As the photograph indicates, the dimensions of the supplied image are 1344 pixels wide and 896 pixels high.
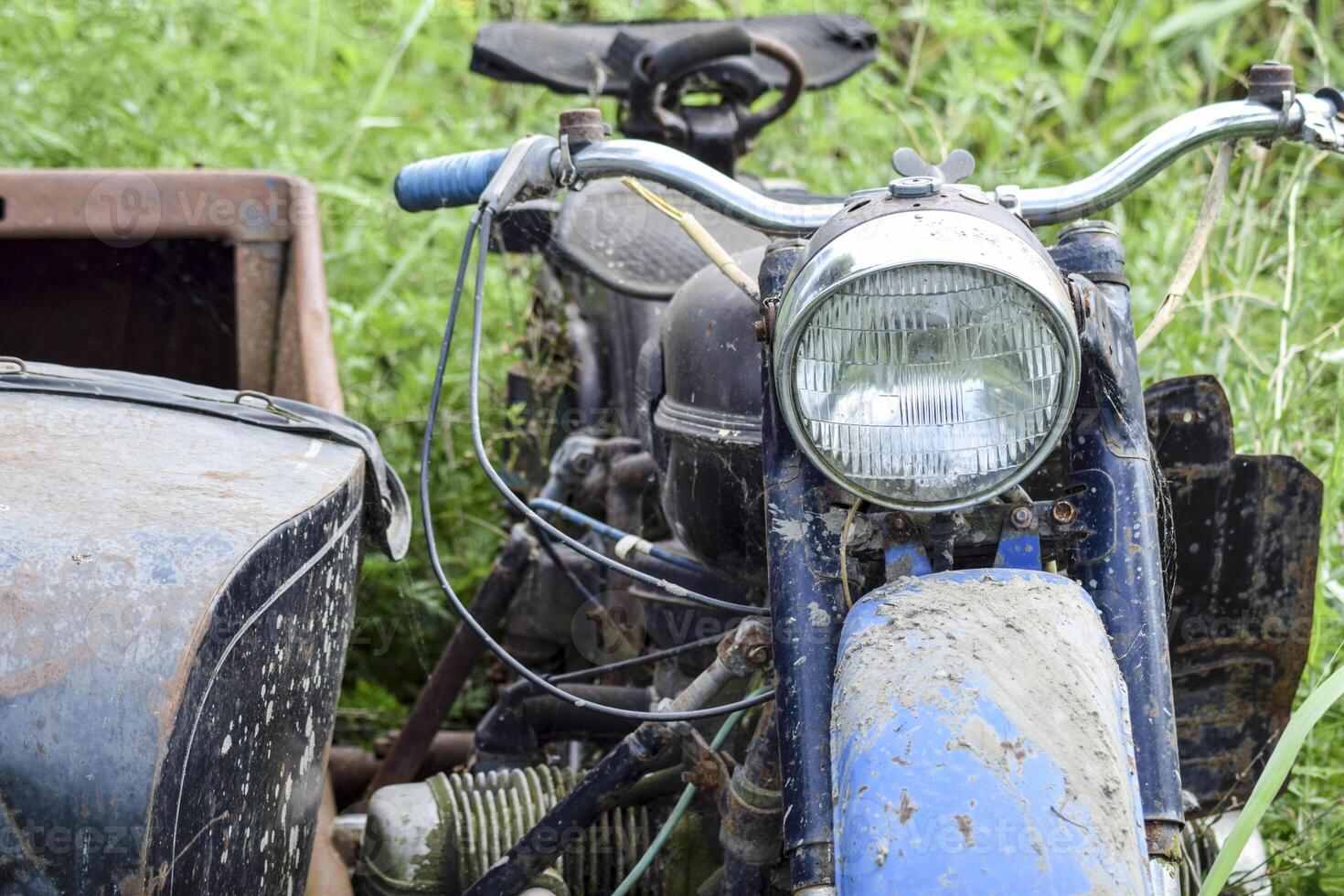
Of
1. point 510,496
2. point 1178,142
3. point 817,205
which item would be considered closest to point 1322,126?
point 1178,142

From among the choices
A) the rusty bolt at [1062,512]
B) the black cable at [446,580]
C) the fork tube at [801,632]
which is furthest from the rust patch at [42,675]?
the rusty bolt at [1062,512]

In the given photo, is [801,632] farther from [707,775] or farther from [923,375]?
[707,775]

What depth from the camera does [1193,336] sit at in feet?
9.90

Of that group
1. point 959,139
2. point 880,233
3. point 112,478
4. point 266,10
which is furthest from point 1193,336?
point 266,10

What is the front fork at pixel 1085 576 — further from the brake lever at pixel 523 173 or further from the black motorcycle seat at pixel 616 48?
the black motorcycle seat at pixel 616 48

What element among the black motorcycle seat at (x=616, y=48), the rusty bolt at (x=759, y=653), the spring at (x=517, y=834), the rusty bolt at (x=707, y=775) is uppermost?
the black motorcycle seat at (x=616, y=48)

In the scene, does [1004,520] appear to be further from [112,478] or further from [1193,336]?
[1193,336]

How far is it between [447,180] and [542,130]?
3407 millimetres

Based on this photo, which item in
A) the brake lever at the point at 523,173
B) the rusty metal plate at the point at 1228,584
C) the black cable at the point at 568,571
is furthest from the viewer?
the black cable at the point at 568,571

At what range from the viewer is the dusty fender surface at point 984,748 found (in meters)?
0.97

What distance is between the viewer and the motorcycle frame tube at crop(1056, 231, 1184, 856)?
47.5 inches

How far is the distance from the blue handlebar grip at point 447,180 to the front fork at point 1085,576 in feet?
1.60

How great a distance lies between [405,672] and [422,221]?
177 centimetres

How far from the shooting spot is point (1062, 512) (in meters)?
1.26
